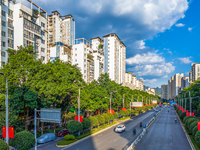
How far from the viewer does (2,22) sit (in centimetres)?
4178

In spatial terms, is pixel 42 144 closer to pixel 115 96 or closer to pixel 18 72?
pixel 18 72

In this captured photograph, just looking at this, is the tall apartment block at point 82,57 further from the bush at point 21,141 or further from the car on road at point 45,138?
the bush at point 21,141

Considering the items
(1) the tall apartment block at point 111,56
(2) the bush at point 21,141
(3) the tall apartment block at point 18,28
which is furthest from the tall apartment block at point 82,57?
(2) the bush at point 21,141

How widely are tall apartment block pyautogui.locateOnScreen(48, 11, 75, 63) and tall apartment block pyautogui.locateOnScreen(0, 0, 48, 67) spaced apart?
2487 cm

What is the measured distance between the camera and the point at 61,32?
91.9 metres

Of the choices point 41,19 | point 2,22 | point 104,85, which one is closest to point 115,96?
point 104,85

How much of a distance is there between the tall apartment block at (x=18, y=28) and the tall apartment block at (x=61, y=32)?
2487cm

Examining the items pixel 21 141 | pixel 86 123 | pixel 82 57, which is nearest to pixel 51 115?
pixel 21 141

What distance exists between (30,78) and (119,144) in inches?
737

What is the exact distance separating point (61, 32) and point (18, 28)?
1854 inches

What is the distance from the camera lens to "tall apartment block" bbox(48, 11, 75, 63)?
79.3 metres

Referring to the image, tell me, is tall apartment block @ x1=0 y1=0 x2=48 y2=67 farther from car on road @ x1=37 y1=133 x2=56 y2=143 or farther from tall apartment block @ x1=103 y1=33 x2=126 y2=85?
tall apartment block @ x1=103 y1=33 x2=126 y2=85

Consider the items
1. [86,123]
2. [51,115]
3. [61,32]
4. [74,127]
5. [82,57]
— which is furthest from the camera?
[61,32]

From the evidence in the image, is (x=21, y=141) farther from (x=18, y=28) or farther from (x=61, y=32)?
(x=61, y=32)
